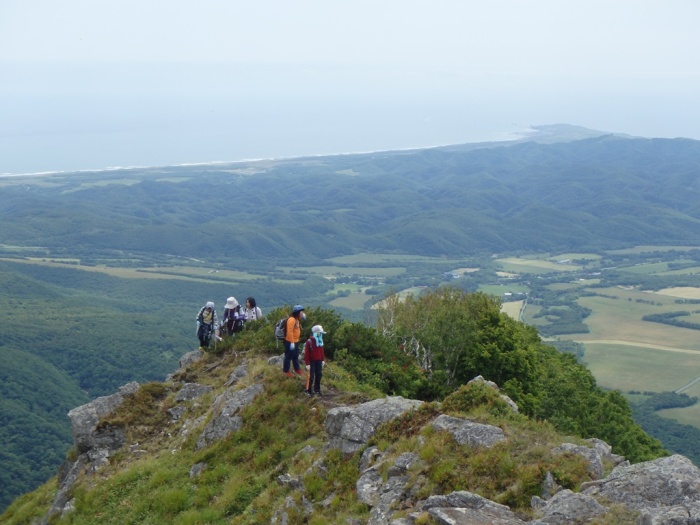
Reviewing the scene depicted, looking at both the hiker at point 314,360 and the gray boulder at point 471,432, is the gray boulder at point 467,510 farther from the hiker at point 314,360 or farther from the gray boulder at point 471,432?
the hiker at point 314,360

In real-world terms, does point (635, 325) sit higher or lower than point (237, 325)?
lower

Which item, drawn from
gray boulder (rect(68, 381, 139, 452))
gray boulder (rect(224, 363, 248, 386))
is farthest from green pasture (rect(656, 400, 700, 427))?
gray boulder (rect(68, 381, 139, 452))

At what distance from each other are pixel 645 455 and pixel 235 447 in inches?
1197

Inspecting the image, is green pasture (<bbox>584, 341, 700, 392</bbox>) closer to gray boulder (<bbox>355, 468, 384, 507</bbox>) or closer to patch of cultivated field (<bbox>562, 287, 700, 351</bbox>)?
patch of cultivated field (<bbox>562, 287, 700, 351</bbox>)

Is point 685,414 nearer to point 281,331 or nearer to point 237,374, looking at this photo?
point 237,374

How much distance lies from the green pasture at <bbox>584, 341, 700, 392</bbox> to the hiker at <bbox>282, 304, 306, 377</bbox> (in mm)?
107192

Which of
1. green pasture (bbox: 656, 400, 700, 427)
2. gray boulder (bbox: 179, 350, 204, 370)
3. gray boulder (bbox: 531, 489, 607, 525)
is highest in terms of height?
gray boulder (bbox: 531, 489, 607, 525)

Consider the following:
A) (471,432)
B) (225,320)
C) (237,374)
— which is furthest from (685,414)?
(471,432)

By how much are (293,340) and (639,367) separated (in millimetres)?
124229

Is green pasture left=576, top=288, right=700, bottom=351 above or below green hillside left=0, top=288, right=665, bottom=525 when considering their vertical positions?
below

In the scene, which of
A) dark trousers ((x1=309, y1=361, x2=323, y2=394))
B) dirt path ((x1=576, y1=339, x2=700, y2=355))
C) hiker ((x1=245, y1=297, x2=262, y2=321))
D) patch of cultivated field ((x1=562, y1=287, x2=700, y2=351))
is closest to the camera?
dark trousers ((x1=309, y1=361, x2=323, y2=394))

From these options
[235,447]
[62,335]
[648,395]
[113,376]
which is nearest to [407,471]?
[235,447]

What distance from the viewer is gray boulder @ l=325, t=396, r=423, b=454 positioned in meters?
19.6

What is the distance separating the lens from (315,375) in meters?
22.8
